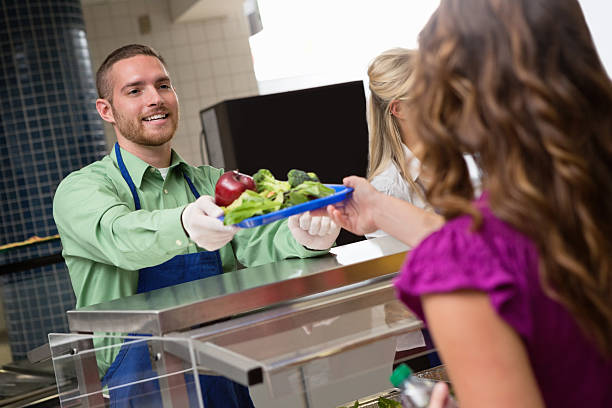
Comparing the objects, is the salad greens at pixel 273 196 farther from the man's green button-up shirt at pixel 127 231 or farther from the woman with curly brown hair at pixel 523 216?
the woman with curly brown hair at pixel 523 216

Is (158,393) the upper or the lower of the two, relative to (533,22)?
lower

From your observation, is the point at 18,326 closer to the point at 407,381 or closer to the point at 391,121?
the point at 391,121

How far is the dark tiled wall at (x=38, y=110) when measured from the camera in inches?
204

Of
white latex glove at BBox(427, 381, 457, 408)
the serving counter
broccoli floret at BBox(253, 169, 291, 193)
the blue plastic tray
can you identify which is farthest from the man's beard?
white latex glove at BBox(427, 381, 457, 408)

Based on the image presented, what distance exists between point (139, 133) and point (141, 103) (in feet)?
0.32

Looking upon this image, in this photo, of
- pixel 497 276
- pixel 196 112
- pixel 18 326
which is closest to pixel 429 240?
pixel 497 276

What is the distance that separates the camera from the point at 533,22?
2.84 ft

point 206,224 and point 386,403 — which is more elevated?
point 206,224

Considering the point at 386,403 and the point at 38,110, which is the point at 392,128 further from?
the point at 38,110

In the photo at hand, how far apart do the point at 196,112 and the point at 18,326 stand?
13.6 ft

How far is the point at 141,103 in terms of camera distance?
243 cm

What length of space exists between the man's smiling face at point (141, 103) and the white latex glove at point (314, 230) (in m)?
0.70

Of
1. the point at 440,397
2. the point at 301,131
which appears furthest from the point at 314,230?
the point at 301,131

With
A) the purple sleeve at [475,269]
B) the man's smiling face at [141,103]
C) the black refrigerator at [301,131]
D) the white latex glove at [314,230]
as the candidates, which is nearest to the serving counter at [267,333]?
the white latex glove at [314,230]
